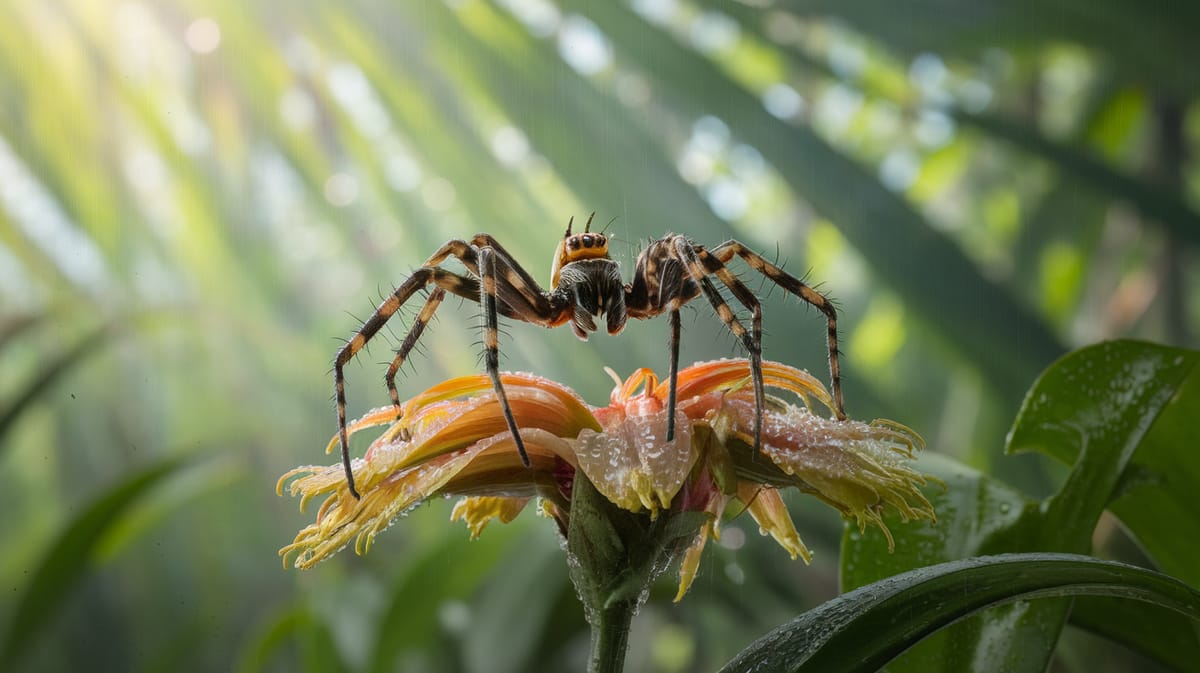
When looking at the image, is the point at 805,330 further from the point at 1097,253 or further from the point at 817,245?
the point at 1097,253

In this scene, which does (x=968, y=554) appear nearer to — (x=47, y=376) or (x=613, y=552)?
(x=613, y=552)

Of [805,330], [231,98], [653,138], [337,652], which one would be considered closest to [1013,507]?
[805,330]

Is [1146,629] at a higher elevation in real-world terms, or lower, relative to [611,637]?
lower

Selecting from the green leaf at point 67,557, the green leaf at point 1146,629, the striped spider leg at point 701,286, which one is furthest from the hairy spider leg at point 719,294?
the green leaf at point 67,557

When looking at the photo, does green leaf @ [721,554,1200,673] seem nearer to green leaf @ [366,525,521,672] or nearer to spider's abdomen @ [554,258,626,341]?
spider's abdomen @ [554,258,626,341]

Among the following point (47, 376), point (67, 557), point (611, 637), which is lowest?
point (611, 637)

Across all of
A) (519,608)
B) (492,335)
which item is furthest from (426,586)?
(492,335)
